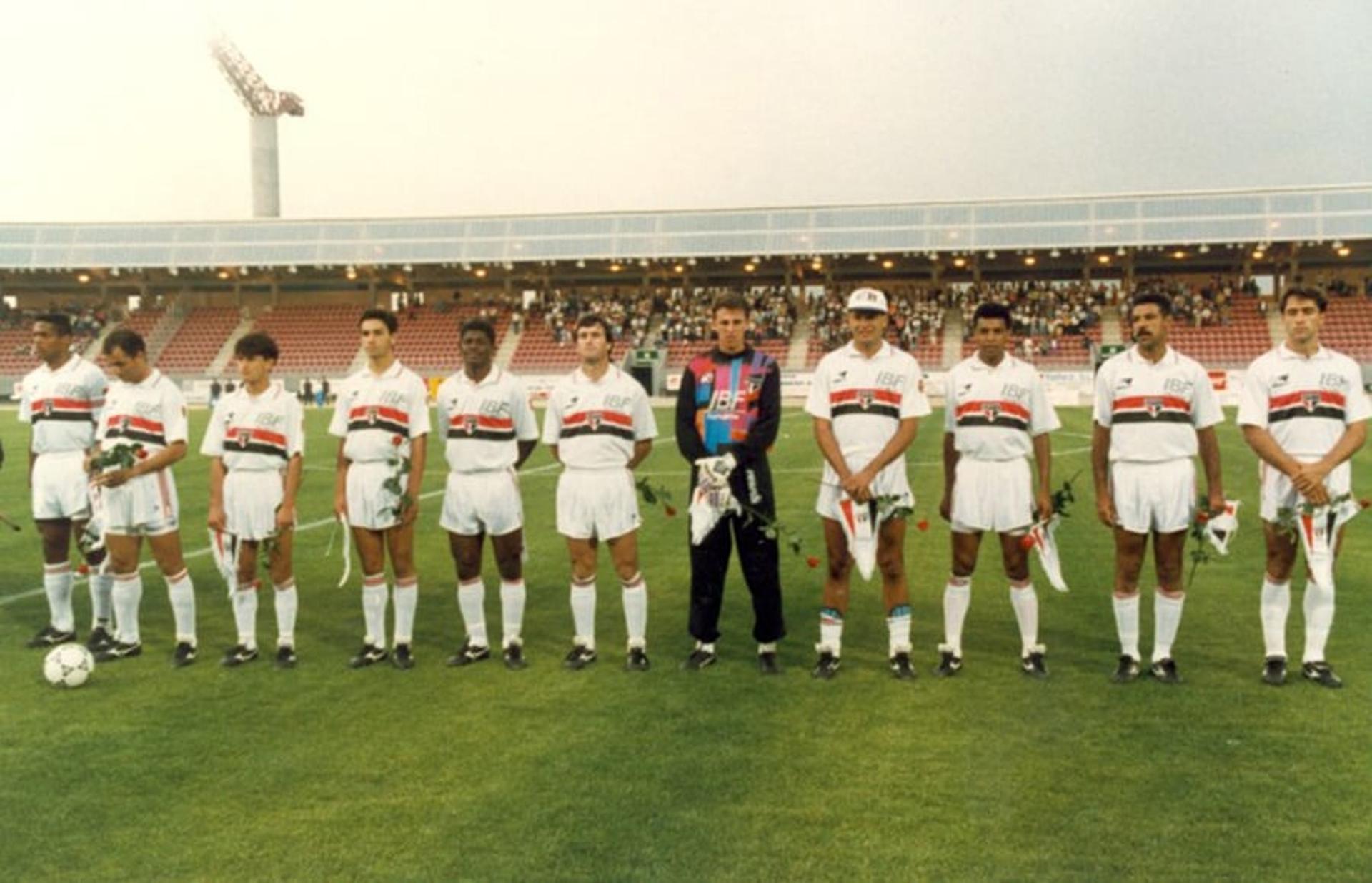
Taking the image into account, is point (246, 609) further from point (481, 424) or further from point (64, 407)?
point (64, 407)

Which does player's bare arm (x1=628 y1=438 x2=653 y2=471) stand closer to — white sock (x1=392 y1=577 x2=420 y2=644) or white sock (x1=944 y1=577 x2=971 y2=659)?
white sock (x1=392 y1=577 x2=420 y2=644)

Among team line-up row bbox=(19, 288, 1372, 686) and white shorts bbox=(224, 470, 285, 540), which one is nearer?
team line-up row bbox=(19, 288, 1372, 686)

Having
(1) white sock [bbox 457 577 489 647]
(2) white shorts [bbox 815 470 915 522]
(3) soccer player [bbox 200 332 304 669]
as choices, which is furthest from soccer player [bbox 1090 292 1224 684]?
(3) soccer player [bbox 200 332 304 669]

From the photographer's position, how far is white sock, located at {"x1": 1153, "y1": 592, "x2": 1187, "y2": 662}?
6359 mm

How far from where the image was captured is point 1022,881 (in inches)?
150

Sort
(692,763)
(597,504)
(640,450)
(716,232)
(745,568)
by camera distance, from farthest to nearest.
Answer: (716,232) < (640,450) < (745,568) < (597,504) < (692,763)

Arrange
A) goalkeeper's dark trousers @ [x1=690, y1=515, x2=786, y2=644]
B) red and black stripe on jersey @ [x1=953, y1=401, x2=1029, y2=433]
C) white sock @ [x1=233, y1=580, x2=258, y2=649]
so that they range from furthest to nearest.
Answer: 1. white sock @ [x1=233, y1=580, x2=258, y2=649]
2. goalkeeper's dark trousers @ [x1=690, y1=515, x2=786, y2=644]
3. red and black stripe on jersey @ [x1=953, y1=401, x2=1029, y2=433]

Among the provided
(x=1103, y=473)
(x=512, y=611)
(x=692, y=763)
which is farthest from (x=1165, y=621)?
(x=512, y=611)

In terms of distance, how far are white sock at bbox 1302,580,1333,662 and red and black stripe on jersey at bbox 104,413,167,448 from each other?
7.21 metres

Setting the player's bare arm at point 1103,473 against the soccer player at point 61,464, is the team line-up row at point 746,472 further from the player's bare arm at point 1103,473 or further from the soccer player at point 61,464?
the soccer player at point 61,464

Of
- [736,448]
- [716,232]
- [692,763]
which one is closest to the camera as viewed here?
[692,763]

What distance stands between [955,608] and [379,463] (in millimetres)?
3688

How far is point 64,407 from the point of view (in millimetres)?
7512

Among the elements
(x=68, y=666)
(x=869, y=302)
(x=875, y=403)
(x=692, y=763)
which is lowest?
(x=692, y=763)
